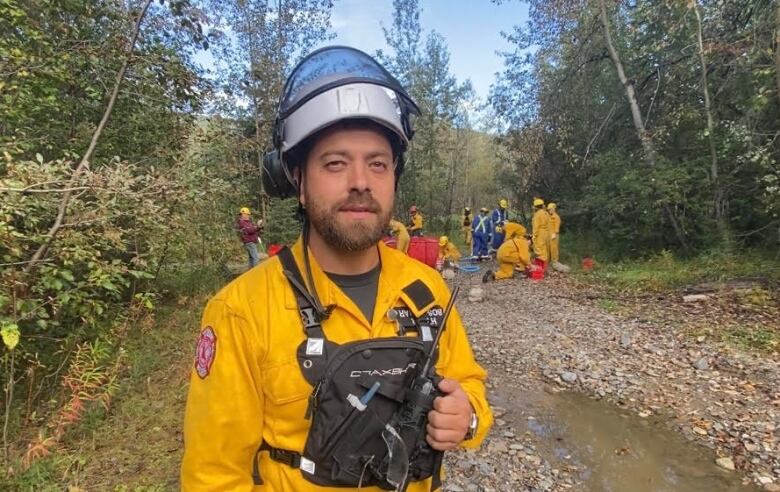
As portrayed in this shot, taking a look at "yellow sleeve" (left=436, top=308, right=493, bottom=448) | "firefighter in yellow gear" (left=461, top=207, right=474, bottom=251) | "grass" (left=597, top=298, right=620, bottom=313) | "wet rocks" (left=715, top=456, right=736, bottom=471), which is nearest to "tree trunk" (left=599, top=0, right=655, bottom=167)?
"grass" (left=597, top=298, right=620, bottom=313)

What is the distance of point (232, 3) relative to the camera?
14.7 metres

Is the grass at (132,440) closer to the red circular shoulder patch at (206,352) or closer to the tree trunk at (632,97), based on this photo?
the red circular shoulder patch at (206,352)

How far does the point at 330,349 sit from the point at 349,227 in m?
0.42

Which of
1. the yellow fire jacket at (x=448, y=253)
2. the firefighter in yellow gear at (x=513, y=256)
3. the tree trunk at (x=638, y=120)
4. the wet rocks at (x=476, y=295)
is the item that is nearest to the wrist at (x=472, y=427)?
Answer: the wet rocks at (x=476, y=295)

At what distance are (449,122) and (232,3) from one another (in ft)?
49.9

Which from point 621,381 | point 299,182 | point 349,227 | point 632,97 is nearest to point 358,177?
point 349,227

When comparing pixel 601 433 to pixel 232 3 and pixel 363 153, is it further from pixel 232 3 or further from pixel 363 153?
pixel 232 3

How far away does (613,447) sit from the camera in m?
4.52

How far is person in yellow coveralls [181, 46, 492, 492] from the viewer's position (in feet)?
4.58

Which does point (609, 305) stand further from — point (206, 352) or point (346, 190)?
point (206, 352)

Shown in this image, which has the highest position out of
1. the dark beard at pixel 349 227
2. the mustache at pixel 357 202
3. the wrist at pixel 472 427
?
the mustache at pixel 357 202

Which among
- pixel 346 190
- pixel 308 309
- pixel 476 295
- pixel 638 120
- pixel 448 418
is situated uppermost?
pixel 638 120

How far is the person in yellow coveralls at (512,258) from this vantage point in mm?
12834

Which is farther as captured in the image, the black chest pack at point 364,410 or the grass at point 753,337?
the grass at point 753,337
